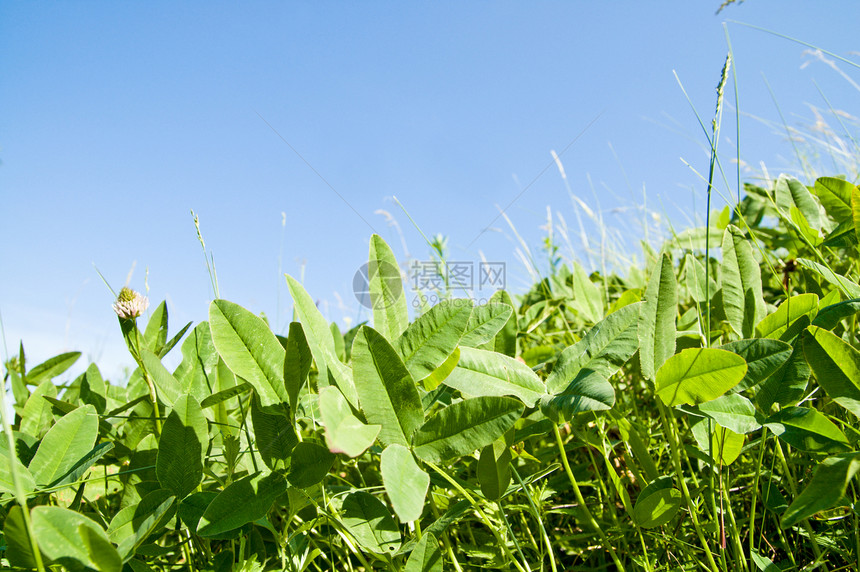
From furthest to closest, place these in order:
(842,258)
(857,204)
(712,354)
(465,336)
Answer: (842,258), (857,204), (465,336), (712,354)

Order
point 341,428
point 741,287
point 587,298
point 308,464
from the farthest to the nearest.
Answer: point 587,298 < point 741,287 < point 308,464 < point 341,428

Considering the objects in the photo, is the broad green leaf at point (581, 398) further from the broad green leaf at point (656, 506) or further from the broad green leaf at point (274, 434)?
the broad green leaf at point (274, 434)

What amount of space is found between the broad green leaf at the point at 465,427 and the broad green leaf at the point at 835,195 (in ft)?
2.54

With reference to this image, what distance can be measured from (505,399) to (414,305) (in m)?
0.47

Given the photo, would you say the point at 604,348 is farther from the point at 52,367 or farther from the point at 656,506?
the point at 52,367

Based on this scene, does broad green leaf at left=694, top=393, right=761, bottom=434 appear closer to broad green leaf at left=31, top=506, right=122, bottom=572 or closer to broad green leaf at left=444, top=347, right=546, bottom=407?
broad green leaf at left=444, top=347, right=546, bottom=407

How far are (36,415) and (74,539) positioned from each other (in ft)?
1.84

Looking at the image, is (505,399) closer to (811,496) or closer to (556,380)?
(556,380)

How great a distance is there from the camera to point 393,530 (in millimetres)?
704

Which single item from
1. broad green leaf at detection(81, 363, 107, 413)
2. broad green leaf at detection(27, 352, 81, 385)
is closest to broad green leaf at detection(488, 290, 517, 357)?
broad green leaf at detection(81, 363, 107, 413)

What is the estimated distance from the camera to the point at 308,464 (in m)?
0.64

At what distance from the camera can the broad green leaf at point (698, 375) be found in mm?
625

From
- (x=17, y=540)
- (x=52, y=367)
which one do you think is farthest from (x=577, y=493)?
(x=52, y=367)

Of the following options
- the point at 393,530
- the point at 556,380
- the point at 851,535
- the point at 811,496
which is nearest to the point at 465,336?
the point at 556,380
